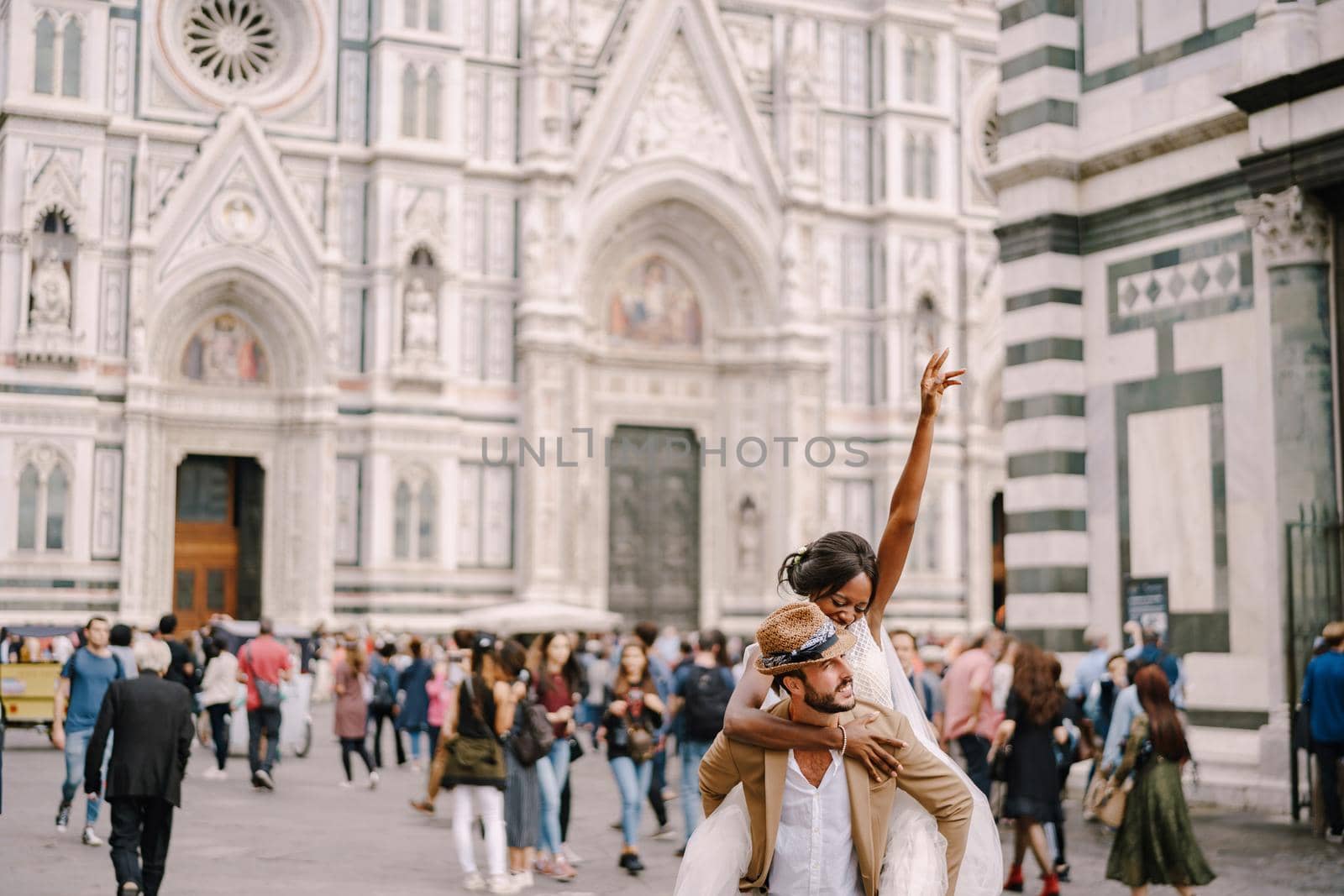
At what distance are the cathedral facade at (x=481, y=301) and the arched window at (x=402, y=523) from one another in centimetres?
10

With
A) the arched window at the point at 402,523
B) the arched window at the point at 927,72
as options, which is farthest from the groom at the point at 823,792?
the arched window at the point at 927,72

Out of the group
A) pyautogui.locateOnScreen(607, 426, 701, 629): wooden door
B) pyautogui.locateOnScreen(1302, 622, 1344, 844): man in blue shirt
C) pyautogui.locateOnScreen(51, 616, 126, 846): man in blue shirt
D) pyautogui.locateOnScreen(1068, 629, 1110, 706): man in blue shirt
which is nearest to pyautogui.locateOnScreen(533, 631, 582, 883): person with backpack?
pyautogui.locateOnScreen(51, 616, 126, 846): man in blue shirt

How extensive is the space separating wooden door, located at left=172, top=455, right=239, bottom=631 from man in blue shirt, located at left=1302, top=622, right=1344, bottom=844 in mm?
22714

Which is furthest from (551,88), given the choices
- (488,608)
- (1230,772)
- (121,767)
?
(121,767)

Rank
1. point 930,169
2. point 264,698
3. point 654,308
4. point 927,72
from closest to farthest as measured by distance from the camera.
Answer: point 264,698 → point 654,308 → point 930,169 → point 927,72

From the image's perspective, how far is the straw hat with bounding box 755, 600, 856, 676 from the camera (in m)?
4.04

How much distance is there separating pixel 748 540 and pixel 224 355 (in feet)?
36.6

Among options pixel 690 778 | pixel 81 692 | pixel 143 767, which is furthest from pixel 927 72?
pixel 143 767

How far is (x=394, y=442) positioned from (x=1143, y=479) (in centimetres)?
1800

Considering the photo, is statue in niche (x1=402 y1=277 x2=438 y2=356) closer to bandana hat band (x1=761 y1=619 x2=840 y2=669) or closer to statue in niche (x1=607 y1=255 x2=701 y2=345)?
statue in niche (x1=607 y1=255 x2=701 y2=345)

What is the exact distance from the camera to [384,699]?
62.8ft

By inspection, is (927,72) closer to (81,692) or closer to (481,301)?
(481,301)

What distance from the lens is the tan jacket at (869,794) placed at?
13.6 ft

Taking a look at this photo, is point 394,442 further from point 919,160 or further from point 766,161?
point 919,160
